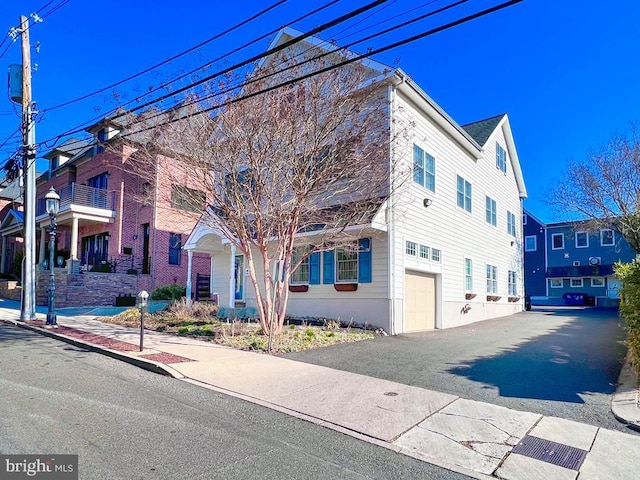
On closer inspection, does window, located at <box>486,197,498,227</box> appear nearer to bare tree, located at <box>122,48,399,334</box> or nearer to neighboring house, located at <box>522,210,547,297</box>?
bare tree, located at <box>122,48,399,334</box>

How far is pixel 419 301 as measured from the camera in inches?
595

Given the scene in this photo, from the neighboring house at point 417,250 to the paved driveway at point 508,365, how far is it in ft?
6.19

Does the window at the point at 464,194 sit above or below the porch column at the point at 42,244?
above

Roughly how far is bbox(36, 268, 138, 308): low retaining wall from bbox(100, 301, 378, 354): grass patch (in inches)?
248

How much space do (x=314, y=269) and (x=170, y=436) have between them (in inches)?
415

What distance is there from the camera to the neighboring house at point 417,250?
1339cm

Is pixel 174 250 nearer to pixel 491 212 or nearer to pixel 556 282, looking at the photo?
pixel 491 212

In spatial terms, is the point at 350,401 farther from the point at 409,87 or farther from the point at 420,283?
the point at 409,87

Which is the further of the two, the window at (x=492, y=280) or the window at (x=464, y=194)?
the window at (x=492, y=280)

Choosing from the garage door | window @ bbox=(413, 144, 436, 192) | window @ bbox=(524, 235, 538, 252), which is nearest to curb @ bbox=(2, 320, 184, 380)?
the garage door

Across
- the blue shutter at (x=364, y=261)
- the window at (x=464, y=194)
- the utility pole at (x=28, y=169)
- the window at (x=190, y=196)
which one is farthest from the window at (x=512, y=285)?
the utility pole at (x=28, y=169)

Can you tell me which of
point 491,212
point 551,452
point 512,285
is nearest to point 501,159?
point 491,212

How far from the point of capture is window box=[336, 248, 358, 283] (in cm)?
1420

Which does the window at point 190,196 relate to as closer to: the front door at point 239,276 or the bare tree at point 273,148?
the bare tree at point 273,148
